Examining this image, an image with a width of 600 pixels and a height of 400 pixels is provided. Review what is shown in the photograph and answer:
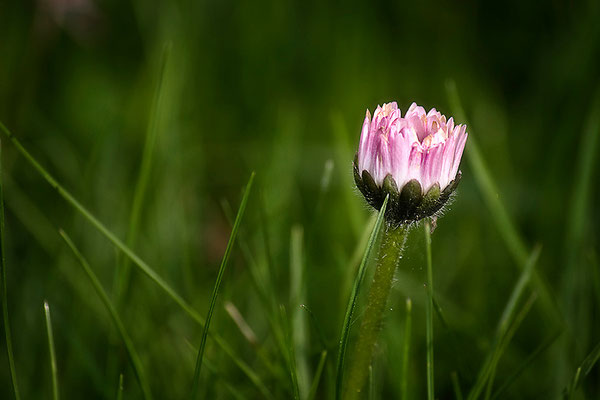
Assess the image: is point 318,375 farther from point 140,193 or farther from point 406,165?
point 140,193

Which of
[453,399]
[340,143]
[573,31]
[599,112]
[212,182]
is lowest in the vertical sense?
[453,399]

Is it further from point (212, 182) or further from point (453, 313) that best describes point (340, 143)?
point (212, 182)

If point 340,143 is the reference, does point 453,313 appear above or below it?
below

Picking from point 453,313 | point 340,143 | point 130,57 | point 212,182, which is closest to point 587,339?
point 453,313

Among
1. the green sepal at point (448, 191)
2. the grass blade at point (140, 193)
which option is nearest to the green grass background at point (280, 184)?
the grass blade at point (140, 193)

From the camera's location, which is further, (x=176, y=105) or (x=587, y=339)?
(x=176, y=105)

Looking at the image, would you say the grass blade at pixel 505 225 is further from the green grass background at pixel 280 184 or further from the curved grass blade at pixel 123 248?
the curved grass blade at pixel 123 248
